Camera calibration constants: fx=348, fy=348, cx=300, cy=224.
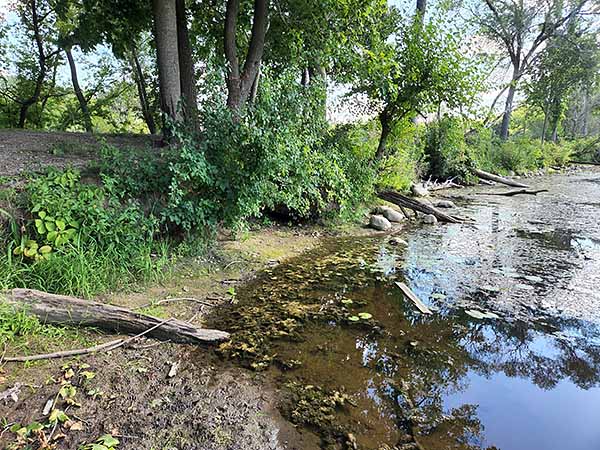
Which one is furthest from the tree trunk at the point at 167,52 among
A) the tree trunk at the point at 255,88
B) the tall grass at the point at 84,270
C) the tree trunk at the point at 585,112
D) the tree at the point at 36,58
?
the tree trunk at the point at 585,112

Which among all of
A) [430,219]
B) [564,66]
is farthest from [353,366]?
[564,66]

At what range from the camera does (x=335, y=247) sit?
18.7 feet

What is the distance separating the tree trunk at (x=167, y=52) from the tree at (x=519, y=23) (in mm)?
19571

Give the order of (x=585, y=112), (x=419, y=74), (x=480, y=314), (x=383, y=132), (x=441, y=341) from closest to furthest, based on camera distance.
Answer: (x=441, y=341) < (x=480, y=314) < (x=419, y=74) < (x=383, y=132) < (x=585, y=112)

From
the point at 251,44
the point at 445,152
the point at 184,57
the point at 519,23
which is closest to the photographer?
the point at 251,44

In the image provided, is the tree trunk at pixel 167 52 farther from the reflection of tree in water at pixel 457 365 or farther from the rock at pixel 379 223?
the reflection of tree in water at pixel 457 365

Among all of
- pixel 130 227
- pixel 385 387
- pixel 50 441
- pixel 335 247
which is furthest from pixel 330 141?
pixel 50 441

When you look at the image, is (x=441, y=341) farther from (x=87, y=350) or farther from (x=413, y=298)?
(x=87, y=350)

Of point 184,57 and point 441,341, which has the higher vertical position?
point 184,57

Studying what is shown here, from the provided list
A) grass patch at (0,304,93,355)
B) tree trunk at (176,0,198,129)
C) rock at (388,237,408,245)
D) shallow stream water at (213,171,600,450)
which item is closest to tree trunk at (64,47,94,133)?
tree trunk at (176,0,198,129)

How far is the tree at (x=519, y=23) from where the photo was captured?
19297 millimetres

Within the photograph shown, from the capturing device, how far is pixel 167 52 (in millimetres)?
5148

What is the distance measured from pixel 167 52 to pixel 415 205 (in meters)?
5.89

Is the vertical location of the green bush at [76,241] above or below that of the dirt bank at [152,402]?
above
